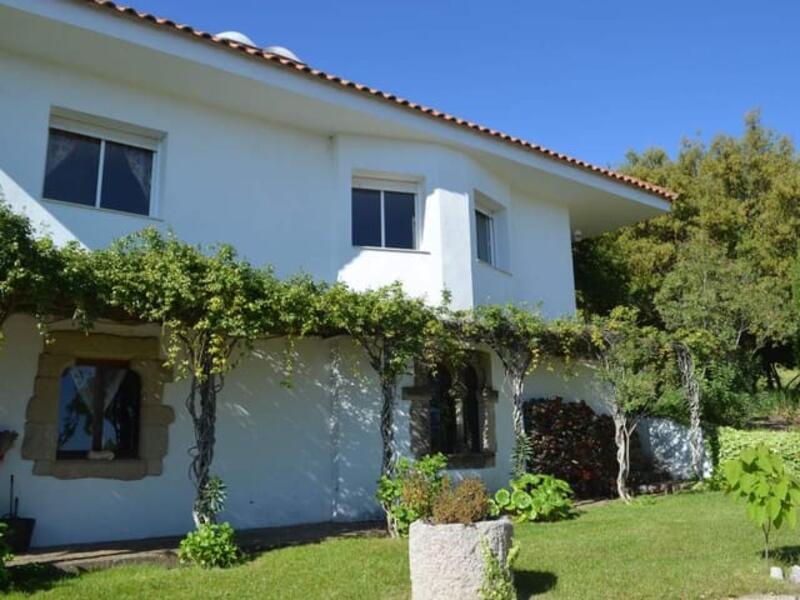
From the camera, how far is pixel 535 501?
9898 mm

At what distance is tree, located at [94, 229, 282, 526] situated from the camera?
745 centimetres

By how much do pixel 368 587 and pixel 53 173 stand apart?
6801mm

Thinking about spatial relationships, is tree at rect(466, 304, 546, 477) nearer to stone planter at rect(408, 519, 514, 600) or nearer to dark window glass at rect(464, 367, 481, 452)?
dark window glass at rect(464, 367, 481, 452)

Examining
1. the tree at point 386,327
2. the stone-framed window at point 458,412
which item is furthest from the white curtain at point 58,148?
the stone-framed window at point 458,412

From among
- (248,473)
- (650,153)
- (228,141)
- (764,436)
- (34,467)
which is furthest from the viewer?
(650,153)

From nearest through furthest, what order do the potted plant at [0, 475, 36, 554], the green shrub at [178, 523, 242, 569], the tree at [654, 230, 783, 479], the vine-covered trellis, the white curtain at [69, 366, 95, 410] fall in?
the vine-covered trellis, the green shrub at [178, 523, 242, 569], the potted plant at [0, 475, 36, 554], the white curtain at [69, 366, 95, 410], the tree at [654, 230, 783, 479]

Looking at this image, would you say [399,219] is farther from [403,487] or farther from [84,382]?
[84,382]

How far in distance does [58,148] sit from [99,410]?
11.6ft

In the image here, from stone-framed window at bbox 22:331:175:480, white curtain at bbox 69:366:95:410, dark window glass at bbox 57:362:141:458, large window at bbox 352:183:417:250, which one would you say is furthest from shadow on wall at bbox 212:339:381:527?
large window at bbox 352:183:417:250

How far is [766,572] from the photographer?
20.7ft

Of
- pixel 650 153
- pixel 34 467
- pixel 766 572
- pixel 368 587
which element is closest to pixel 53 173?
pixel 34 467

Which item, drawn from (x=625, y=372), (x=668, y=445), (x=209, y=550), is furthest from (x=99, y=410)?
(x=668, y=445)

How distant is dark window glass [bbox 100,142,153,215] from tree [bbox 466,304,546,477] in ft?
16.7

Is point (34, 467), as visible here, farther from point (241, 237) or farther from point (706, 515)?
point (706, 515)
